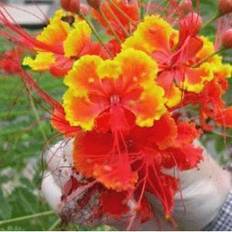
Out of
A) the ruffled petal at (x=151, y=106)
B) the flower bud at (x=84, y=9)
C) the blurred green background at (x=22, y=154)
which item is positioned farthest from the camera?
the blurred green background at (x=22, y=154)

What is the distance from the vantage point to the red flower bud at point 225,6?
1087 mm

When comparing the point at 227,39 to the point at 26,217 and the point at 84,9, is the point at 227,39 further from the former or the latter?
the point at 26,217

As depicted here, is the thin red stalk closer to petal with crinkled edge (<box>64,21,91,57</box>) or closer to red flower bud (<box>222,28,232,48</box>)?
petal with crinkled edge (<box>64,21,91,57</box>)

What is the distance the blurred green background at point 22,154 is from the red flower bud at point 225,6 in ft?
2.21

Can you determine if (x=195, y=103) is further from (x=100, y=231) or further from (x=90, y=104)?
(x=100, y=231)

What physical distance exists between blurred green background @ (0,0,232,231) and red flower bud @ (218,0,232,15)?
2.21 feet

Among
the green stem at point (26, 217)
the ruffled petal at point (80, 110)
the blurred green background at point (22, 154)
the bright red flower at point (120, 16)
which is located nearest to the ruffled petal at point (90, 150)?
the ruffled petal at point (80, 110)

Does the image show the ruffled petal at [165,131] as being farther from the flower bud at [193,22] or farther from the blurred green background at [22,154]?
the blurred green background at [22,154]

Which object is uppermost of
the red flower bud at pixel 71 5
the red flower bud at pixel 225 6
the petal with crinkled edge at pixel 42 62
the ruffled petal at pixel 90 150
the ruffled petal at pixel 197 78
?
the red flower bud at pixel 71 5

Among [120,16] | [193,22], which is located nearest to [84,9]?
[120,16]

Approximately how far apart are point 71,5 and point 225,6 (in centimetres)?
19

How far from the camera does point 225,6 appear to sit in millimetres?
1089

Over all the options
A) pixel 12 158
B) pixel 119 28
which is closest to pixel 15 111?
pixel 12 158

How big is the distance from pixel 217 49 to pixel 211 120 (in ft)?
0.31
